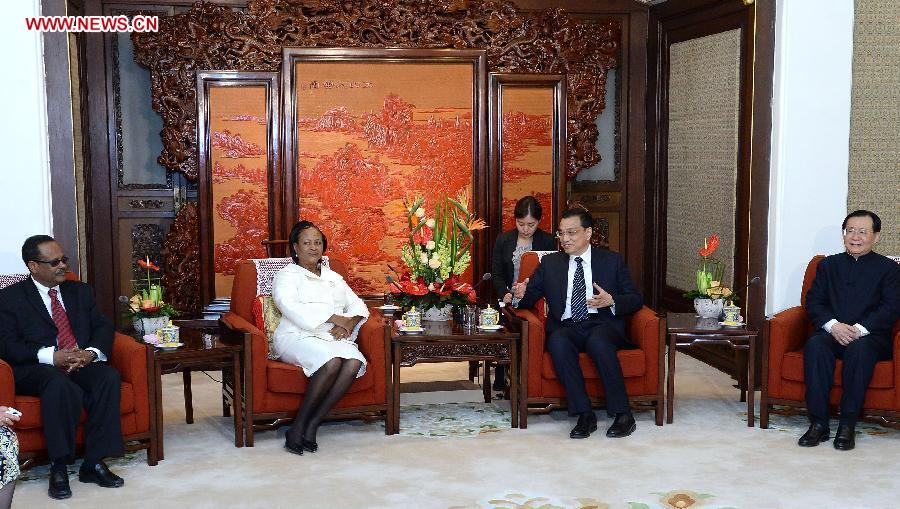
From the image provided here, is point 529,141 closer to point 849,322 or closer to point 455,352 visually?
point 455,352

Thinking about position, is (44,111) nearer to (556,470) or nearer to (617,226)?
(556,470)

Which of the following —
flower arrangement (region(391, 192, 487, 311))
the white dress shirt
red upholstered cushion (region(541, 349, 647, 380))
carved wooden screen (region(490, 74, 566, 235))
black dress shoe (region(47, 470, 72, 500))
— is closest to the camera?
black dress shoe (region(47, 470, 72, 500))

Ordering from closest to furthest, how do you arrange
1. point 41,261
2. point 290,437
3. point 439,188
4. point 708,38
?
point 41,261, point 290,437, point 708,38, point 439,188

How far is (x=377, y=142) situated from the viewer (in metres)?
6.73

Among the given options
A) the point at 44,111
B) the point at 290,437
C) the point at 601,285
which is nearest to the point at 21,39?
the point at 44,111

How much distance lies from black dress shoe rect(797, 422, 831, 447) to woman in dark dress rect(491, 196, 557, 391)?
178 centimetres

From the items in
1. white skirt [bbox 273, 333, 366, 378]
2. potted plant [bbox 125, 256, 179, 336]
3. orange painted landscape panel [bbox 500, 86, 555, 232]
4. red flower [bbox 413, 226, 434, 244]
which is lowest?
white skirt [bbox 273, 333, 366, 378]

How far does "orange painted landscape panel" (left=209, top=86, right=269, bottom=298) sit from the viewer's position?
21.4 ft

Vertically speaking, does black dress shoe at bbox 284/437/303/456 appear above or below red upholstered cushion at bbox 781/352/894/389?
below

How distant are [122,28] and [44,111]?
1.61 metres

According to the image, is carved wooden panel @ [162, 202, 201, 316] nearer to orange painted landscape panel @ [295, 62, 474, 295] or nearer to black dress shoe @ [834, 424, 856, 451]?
orange painted landscape panel @ [295, 62, 474, 295]

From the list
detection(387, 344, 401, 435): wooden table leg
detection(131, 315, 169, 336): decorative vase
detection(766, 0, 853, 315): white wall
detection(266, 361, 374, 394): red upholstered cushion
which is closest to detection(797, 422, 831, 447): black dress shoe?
detection(766, 0, 853, 315): white wall

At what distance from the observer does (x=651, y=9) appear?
7023 millimetres

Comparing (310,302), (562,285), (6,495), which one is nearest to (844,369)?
(562,285)
